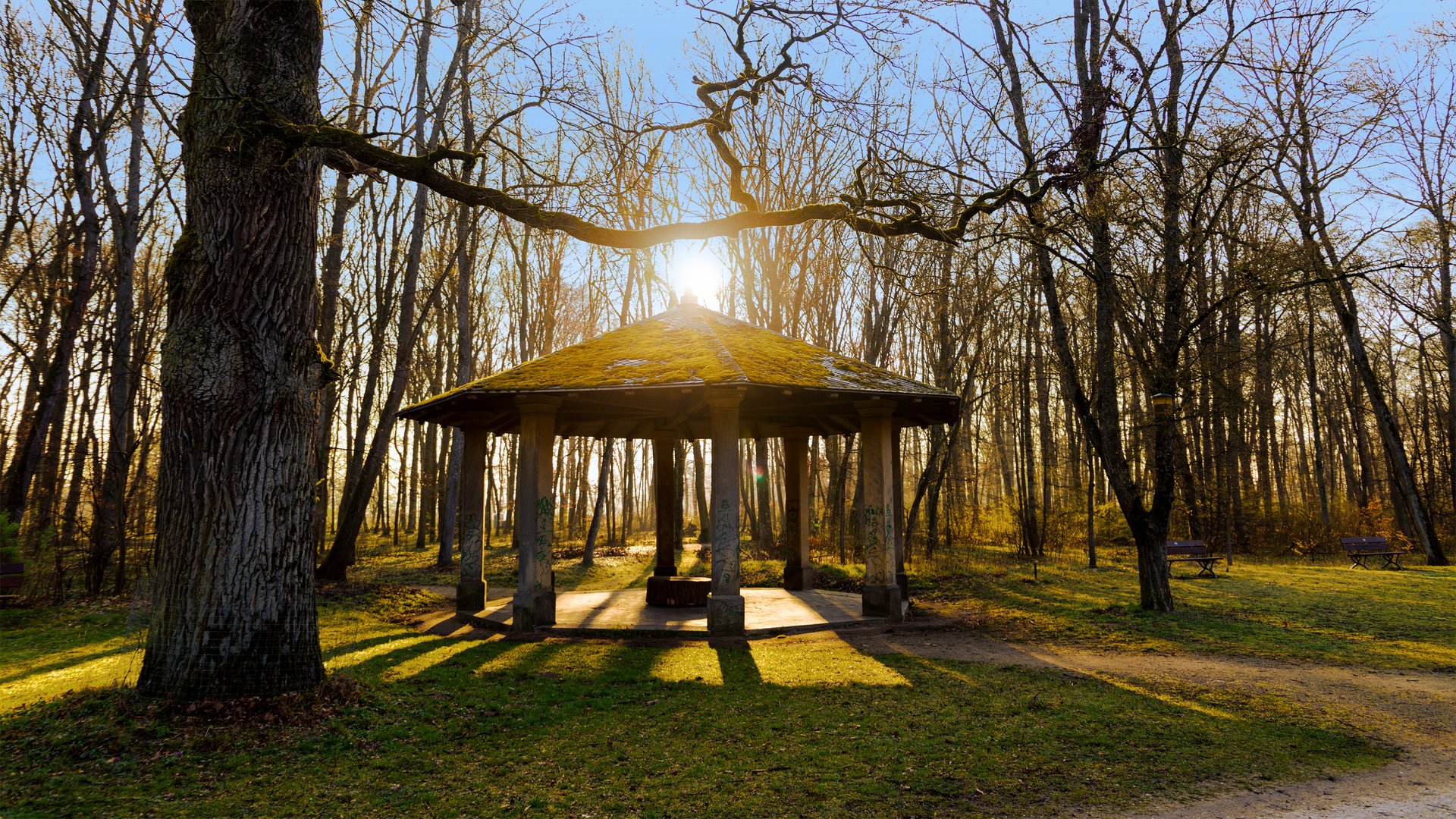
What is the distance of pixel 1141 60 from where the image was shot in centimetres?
1091

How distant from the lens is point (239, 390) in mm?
5453

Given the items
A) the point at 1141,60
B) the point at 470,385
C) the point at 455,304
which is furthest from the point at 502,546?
the point at 1141,60

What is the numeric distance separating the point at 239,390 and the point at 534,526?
5059 millimetres

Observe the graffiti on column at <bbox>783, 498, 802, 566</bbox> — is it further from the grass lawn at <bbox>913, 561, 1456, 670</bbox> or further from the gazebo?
the grass lawn at <bbox>913, 561, 1456, 670</bbox>

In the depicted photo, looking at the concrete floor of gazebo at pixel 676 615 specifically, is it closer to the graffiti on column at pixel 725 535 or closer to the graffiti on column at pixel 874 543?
the graffiti on column at pixel 874 543

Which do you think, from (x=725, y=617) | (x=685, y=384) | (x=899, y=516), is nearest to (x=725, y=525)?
(x=725, y=617)

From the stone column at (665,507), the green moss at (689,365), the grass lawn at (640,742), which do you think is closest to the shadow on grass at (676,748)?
the grass lawn at (640,742)

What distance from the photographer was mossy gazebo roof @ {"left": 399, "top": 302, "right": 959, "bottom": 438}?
30.2 ft

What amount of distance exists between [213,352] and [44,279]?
13182 mm

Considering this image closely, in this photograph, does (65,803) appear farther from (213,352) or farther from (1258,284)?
(1258,284)

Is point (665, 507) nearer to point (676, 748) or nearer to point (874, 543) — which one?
point (874, 543)

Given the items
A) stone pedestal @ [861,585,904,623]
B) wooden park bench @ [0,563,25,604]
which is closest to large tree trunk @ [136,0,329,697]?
stone pedestal @ [861,585,904,623]

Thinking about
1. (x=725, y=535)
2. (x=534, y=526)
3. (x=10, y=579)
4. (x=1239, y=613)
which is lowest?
(x=1239, y=613)

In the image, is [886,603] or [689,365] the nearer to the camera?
[689,365]
